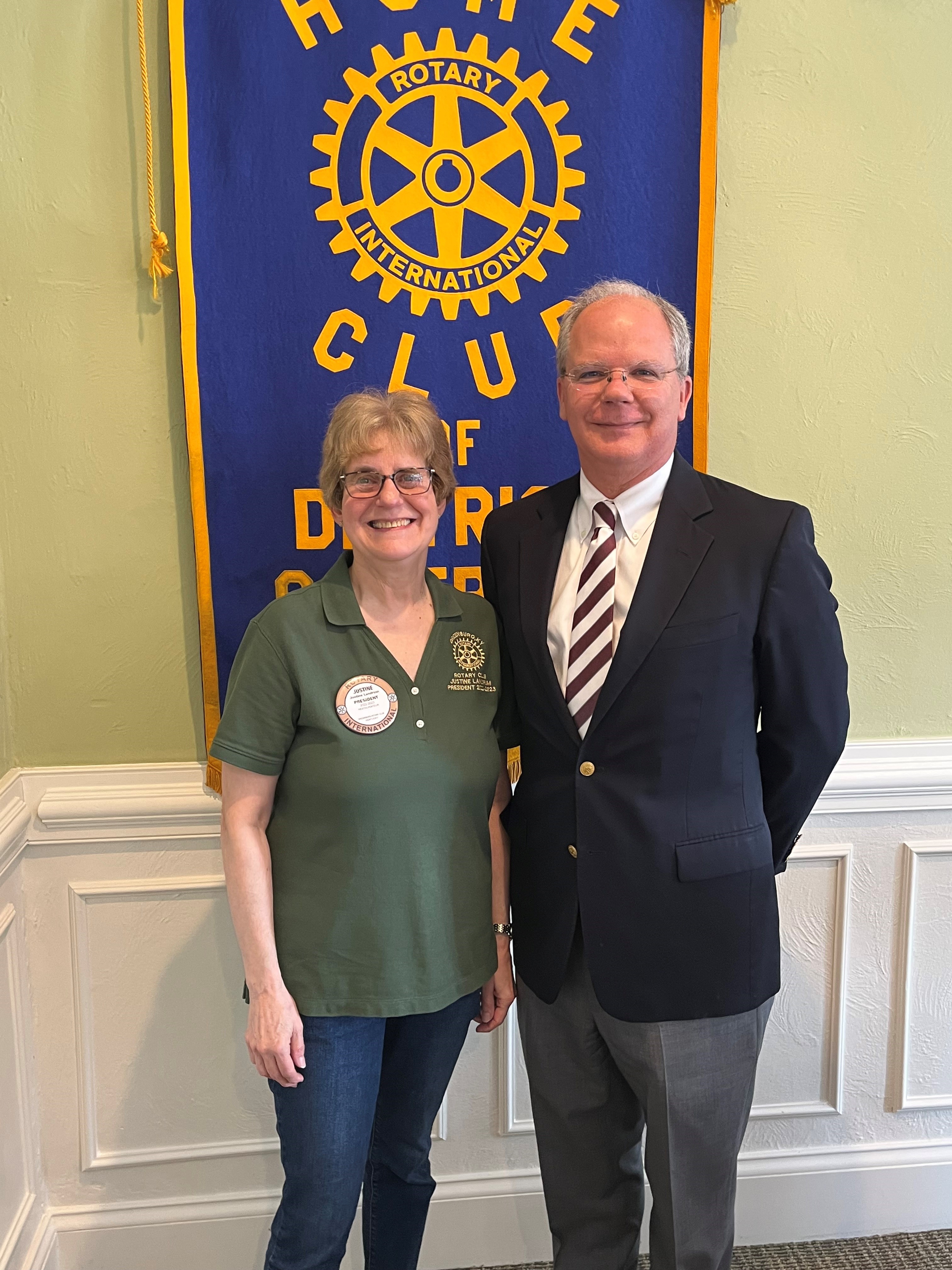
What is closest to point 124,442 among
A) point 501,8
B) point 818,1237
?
point 501,8

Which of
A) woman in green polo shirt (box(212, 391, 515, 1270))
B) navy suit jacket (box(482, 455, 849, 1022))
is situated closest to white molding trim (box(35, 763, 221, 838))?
woman in green polo shirt (box(212, 391, 515, 1270))

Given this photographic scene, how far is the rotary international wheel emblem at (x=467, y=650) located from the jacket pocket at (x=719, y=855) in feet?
1.24

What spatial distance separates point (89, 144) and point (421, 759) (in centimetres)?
120

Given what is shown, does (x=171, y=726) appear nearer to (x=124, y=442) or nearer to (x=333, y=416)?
(x=124, y=442)

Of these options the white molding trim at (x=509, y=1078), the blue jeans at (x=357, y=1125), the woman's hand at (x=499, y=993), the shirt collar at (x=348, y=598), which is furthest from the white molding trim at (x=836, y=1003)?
the shirt collar at (x=348, y=598)

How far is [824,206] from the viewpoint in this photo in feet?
6.10

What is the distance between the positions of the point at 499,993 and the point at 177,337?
1227mm

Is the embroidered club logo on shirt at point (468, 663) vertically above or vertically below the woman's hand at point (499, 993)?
above

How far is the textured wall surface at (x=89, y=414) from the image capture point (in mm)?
1704

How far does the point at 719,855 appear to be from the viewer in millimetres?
1407

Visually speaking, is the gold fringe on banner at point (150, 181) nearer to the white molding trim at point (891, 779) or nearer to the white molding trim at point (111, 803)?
the white molding trim at point (111, 803)

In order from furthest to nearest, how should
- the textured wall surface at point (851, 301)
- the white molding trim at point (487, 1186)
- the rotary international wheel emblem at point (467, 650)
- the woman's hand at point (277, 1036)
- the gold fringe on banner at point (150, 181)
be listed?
1. the white molding trim at point (487, 1186)
2. the textured wall surface at point (851, 301)
3. the gold fringe on banner at point (150, 181)
4. the rotary international wheel emblem at point (467, 650)
5. the woman's hand at point (277, 1036)

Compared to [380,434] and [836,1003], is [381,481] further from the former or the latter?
[836,1003]

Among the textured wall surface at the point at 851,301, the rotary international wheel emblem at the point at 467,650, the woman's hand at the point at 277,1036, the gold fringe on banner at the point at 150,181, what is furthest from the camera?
the textured wall surface at the point at 851,301
